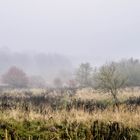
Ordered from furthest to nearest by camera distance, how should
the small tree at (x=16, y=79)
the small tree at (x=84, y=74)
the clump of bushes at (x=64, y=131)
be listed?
the small tree at (x=16, y=79) < the small tree at (x=84, y=74) < the clump of bushes at (x=64, y=131)

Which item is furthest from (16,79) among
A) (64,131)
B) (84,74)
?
(64,131)

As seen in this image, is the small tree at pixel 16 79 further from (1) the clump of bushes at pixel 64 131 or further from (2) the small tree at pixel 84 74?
(1) the clump of bushes at pixel 64 131

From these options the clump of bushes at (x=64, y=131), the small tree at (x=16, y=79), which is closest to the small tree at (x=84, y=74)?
the small tree at (x=16, y=79)

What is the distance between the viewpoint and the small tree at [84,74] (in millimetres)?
60731

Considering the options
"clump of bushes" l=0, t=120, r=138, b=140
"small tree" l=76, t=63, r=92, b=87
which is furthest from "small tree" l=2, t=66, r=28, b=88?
"clump of bushes" l=0, t=120, r=138, b=140

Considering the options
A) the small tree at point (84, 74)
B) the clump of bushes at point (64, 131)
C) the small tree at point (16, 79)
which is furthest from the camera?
the small tree at point (16, 79)

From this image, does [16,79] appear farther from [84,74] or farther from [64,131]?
[64,131]

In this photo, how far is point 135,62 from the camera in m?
66.9

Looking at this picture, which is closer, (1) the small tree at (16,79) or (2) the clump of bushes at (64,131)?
(2) the clump of bushes at (64,131)

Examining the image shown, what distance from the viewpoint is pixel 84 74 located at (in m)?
62.2

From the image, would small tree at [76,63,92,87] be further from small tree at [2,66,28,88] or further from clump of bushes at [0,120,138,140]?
clump of bushes at [0,120,138,140]

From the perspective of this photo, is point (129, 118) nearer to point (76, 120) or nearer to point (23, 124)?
point (76, 120)

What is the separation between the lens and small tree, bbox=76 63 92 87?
60731 mm

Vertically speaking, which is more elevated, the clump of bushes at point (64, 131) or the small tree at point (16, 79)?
the small tree at point (16, 79)
